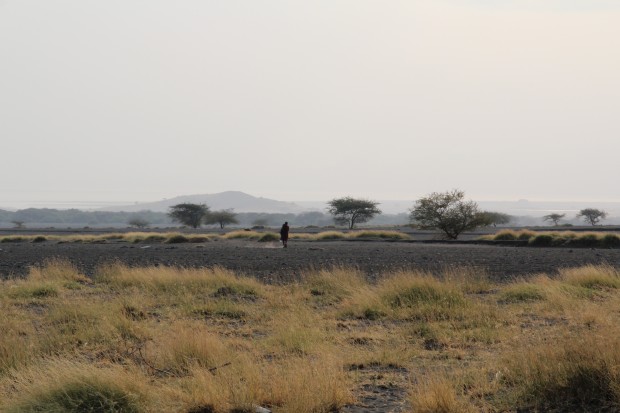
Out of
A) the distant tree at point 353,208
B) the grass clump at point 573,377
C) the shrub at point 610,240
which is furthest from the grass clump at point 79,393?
the distant tree at point 353,208

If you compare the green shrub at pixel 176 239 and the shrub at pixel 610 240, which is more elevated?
the shrub at pixel 610 240

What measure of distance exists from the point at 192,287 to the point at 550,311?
27.0 feet

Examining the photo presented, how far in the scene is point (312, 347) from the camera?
26.6ft

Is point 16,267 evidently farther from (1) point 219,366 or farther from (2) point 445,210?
(2) point 445,210

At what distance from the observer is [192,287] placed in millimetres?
15133

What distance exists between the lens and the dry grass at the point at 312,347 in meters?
5.75

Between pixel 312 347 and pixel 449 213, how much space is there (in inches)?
1475

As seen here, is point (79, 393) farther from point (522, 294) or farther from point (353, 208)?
point (353, 208)

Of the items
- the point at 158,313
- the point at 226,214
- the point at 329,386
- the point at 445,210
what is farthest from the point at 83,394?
the point at 226,214

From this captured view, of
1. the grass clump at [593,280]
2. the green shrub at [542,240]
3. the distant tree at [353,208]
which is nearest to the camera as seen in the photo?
the grass clump at [593,280]

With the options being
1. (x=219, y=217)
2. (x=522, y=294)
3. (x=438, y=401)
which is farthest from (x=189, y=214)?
(x=438, y=401)

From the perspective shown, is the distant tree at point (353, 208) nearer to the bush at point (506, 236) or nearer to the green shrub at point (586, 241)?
the bush at point (506, 236)

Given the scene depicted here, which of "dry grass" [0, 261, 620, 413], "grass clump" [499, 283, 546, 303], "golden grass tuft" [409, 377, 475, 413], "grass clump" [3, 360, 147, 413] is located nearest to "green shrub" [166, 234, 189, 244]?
"dry grass" [0, 261, 620, 413]

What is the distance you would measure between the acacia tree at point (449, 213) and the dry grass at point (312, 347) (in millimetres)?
28606
